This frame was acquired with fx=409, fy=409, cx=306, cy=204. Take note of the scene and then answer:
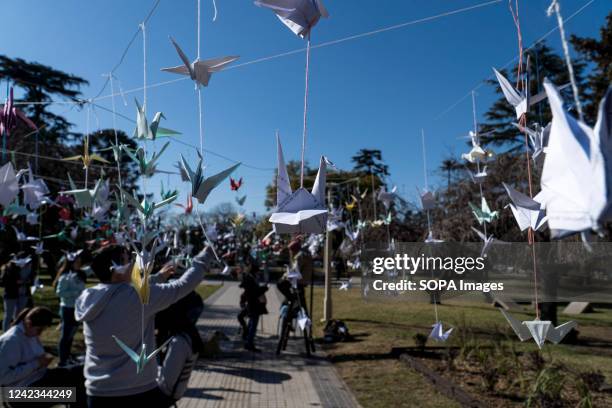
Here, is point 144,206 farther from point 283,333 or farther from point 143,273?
point 283,333

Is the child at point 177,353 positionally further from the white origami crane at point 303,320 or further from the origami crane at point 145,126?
the white origami crane at point 303,320

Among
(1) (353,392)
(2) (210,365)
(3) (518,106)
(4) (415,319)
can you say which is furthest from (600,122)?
(4) (415,319)

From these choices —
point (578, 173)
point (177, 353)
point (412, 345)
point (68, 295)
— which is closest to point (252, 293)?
point (68, 295)

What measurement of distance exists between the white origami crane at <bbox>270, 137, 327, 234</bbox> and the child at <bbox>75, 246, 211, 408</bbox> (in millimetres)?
1425

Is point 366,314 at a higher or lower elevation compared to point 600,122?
lower

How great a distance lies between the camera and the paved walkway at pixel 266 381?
202 inches

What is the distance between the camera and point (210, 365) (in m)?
6.72

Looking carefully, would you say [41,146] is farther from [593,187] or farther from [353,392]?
[593,187]

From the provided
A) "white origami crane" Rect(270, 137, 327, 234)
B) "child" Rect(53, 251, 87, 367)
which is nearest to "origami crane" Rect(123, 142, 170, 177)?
"white origami crane" Rect(270, 137, 327, 234)

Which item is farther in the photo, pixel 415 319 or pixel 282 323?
pixel 415 319

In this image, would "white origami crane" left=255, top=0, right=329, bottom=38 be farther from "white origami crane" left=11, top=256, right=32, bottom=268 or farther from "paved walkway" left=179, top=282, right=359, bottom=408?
"white origami crane" left=11, top=256, right=32, bottom=268

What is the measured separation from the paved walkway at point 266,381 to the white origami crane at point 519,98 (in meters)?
4.46

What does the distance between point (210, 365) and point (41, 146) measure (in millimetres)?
14377

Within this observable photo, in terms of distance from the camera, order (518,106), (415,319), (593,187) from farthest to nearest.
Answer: (415,319)
(518,106)
(593,187)
